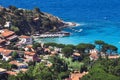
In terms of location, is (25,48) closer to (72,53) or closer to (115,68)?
(72,53)

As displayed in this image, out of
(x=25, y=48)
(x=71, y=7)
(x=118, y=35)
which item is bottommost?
(x=25, y=48)

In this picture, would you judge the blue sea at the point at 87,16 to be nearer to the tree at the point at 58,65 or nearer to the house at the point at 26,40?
the house at the point at 26,40

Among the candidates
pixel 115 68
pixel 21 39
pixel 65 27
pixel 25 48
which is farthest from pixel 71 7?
pixel 115 68

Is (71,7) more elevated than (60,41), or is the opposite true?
(71,7)

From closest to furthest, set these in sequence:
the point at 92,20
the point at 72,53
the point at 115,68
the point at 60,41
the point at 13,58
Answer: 1. the point at 115,68
2. the point at 13,58
3. the point at 72,53
4. the point at 60,41
5. the point at 92,20

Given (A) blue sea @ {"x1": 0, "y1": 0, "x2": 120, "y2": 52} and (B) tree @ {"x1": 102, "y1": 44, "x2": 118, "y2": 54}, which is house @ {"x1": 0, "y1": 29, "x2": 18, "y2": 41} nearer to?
(A) blue sea @ {"x1": 0, "y1": 0, "x2": 120, "y2": 52}
